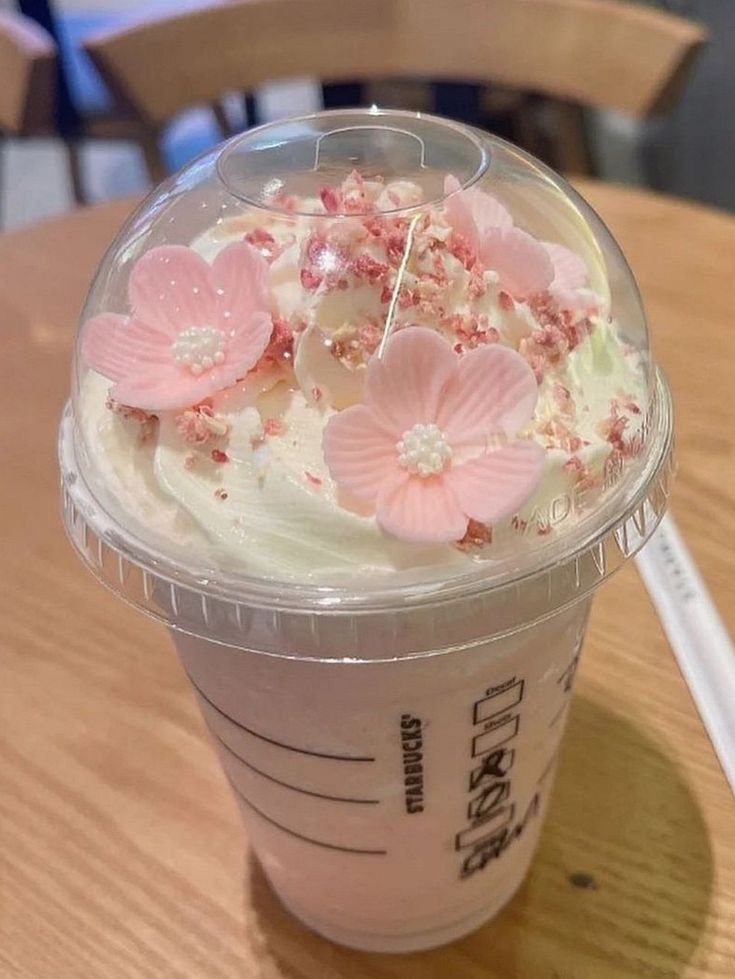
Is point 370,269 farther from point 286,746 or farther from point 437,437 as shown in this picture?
point 286,746

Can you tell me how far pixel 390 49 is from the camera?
1.43 m

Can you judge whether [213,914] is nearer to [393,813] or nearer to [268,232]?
[393,813]

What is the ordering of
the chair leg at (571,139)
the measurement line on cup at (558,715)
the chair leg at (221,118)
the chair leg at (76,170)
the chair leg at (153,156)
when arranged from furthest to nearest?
the chair leg at (571,139) < the chair leg at (76,170) < the chair leg at (221,118) < the chair leg at (153,156) < the measurement line on cup at (558,715)

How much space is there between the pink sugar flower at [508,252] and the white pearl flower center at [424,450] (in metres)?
0.09

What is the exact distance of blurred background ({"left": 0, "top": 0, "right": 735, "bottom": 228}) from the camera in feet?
4.22

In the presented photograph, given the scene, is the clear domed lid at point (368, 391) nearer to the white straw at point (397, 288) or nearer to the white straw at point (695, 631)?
the white straw at point (397, 288)

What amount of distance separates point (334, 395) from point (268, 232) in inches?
3.9

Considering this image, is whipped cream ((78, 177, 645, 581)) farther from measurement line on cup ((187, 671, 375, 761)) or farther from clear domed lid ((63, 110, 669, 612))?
measurement line on cup ((187, 671, 375, 761))

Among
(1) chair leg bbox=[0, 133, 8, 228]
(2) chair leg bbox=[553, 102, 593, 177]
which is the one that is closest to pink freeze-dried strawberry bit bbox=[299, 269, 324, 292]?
(2) chair leg bbox=[553, 102, 593, 177]

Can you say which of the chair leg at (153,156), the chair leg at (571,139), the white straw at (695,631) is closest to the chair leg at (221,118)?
the chair leg at (153,156)

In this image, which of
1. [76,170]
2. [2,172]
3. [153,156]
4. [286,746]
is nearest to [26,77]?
[153,156]

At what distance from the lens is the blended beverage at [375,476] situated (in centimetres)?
41

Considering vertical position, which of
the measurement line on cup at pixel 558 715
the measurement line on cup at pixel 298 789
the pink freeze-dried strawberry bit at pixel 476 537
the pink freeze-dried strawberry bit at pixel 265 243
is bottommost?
the measurement line on cup at pixel 298 789

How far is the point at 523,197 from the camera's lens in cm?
53
